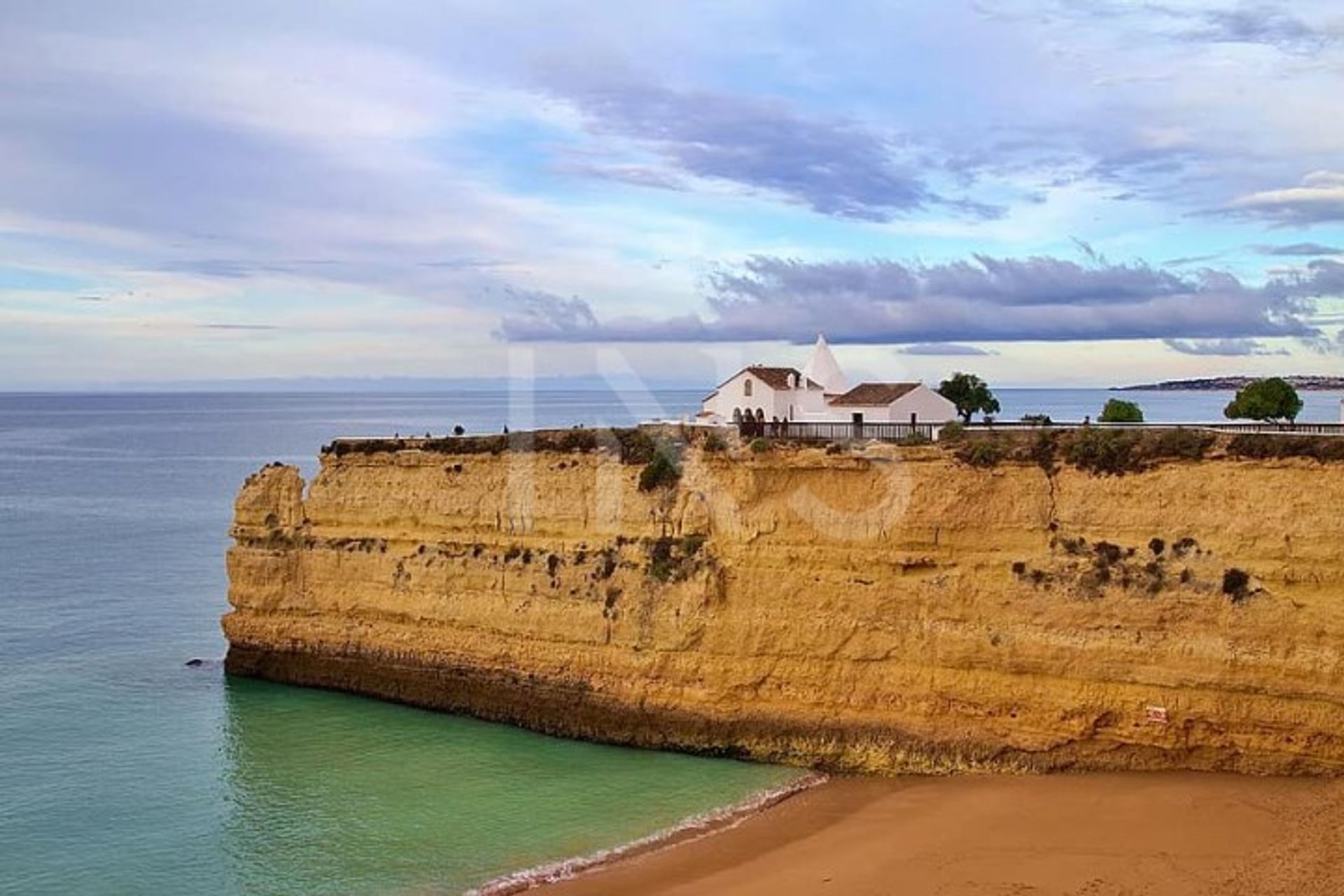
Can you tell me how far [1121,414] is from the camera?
96.1 feet

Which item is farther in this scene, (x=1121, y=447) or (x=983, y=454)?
(x=983, y=454)

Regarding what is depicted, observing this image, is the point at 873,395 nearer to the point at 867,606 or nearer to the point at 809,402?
the point at 809,402

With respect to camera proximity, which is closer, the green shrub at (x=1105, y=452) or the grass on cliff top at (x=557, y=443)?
the green shrub at (x=1105, y=452)

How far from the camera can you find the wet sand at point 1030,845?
664 inches

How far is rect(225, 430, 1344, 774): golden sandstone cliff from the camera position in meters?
20.2

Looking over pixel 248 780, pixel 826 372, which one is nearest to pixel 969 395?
pixel 826 372

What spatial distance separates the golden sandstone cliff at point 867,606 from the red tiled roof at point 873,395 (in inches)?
252

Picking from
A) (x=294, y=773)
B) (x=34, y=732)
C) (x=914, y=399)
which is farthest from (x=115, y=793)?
(x=914, y=399)

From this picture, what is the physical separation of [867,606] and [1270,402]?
42.8 ft

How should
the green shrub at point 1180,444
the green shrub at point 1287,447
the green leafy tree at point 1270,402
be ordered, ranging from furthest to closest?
the green leafy tree at point 1270,402 → the green shrub at point 1180,444 → the green shrub at point 1287,447

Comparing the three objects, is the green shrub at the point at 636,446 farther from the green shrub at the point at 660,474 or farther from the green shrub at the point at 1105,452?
the green shrub at the point at 1105,452

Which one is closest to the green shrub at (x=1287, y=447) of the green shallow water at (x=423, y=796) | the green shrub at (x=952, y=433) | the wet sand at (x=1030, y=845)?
the green shrub at (x=952, y=433)

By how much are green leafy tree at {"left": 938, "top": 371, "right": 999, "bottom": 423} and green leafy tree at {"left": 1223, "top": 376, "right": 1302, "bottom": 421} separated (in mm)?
7399

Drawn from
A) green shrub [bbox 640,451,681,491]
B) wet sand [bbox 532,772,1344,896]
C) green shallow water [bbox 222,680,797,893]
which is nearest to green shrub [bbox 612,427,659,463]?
green shrub [bbox 640,451,681,491]
